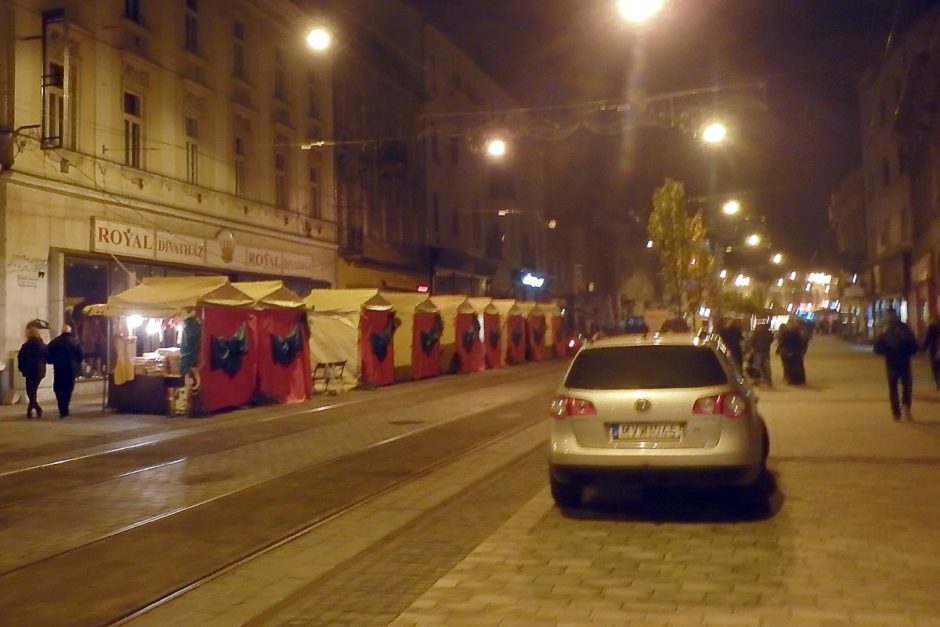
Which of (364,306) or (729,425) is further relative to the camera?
(364,306)

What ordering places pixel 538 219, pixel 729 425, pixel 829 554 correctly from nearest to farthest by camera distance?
1. pixel 829 554
2. pixel 729 425
3. pixel 538 219

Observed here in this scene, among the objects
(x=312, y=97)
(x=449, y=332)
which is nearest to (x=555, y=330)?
(x=449, y=332)

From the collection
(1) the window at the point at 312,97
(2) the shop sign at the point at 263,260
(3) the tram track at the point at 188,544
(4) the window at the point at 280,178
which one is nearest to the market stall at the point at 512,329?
(2) the shop sign at the point at 263,260

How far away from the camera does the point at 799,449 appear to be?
12.5 metres

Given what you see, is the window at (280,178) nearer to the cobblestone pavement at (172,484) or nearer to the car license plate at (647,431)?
the cobblestone pavement at (172,484)

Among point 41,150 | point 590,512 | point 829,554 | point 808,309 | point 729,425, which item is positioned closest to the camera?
point 829,554

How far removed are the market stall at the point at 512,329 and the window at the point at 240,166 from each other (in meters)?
10.3

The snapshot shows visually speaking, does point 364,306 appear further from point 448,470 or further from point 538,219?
point 538,219

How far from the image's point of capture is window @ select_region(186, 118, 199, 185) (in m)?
27.8

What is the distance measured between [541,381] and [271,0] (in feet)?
48.8

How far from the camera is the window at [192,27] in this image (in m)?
28.0

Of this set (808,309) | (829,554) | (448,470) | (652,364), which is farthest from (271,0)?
(808,309)

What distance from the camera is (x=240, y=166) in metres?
30.8

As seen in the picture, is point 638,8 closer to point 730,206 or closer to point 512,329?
point 512,329
